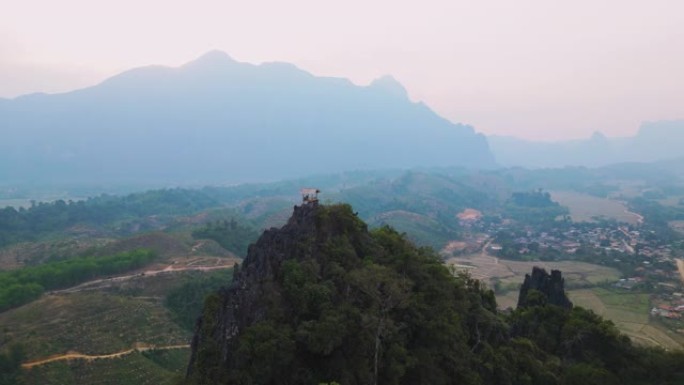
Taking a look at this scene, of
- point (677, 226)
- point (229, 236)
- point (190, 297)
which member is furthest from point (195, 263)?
point (677, 226)

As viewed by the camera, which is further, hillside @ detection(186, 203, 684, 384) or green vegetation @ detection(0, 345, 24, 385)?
green vegetation @ detection(0, 345, 24, 385)

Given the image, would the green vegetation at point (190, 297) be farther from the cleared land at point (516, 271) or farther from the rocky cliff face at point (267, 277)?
the cleared land at point (516, 271)

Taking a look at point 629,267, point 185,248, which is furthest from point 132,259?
point 629,267

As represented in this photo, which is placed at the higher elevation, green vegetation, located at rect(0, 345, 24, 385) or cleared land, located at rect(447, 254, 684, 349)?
green vegetation, located at rect(0, 345, 24, 385)

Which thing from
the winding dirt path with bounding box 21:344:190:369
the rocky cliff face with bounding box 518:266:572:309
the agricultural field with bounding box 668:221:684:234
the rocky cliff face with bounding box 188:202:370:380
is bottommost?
the agricultural field with bounding box 668:221:684:234

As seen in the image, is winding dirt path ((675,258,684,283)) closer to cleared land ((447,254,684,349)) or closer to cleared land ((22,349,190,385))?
cleared land ((447,254,684,349))

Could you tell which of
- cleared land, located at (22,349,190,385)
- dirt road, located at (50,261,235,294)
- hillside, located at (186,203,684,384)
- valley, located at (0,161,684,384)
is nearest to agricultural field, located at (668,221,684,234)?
valley, located at (0,161,684,384)
